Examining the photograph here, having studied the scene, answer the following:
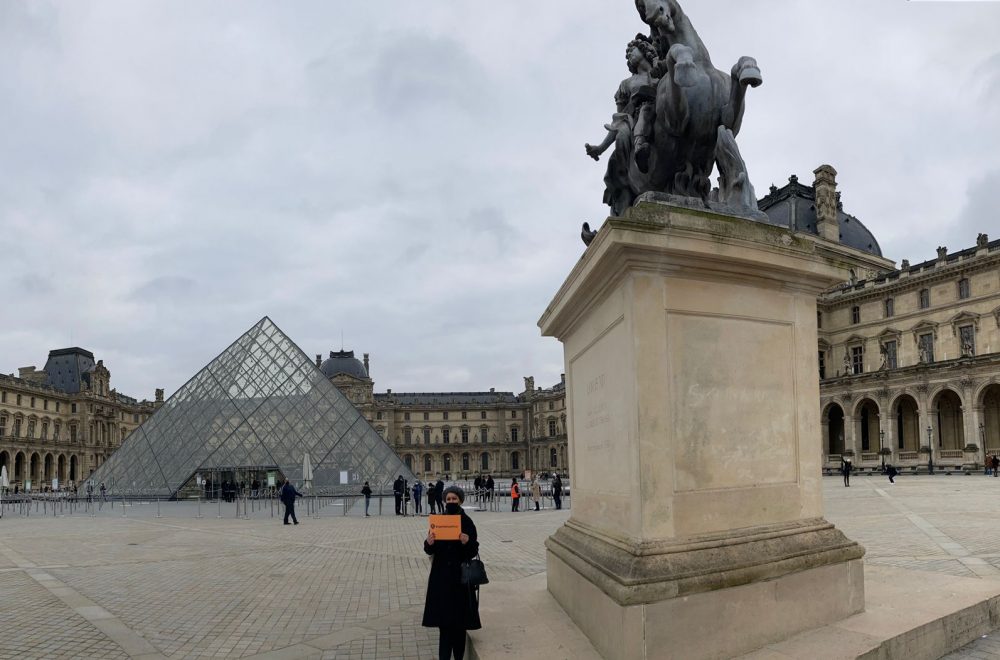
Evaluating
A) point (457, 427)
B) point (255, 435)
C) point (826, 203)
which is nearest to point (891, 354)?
point (826, 203)

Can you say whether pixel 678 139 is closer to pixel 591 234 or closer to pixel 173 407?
pixel 591 234

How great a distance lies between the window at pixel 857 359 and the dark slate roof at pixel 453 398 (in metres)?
62.2

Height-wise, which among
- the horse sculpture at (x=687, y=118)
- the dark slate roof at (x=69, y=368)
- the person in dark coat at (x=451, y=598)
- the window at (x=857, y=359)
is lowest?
the person in dark coat at (x=451, y=598)

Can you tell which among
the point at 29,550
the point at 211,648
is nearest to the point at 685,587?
the point at 211,648

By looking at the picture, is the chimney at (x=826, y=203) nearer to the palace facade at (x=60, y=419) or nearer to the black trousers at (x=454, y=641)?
the black trousers at (x=454, y=641)

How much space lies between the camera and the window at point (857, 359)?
180 feet

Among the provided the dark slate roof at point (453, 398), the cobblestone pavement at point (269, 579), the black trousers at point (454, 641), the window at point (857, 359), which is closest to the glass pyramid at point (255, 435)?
the cobblestone pavement at point (269, 579)

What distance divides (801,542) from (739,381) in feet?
2.95

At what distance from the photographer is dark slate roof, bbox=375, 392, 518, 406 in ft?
368

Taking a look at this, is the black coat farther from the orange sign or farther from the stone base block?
the stone base block

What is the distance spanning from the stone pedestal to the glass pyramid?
26858 millimetres

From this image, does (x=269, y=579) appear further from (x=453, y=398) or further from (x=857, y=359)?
(x=453, y=398)

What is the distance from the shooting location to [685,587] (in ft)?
10.6

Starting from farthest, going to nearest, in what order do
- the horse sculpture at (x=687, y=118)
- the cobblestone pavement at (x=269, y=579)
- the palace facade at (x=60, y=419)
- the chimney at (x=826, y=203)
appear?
the palace facade at (x=60, y=419) → the chimney at (x=826, y=203) → the cobblestone pavement at (x=269, y=579) → the horse sculpture at (x=687, y=118)
